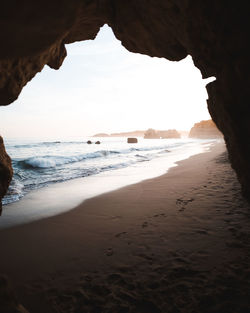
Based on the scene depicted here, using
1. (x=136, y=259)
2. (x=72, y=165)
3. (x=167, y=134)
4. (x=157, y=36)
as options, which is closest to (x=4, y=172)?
(x=136, y=259)

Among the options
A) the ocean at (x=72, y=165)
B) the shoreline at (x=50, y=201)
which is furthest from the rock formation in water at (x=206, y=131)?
the shoreline at (x=50, y=201)

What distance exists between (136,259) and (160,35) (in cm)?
540

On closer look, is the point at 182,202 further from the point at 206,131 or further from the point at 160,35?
the point at 206,131

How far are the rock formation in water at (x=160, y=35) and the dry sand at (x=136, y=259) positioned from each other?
1900mm

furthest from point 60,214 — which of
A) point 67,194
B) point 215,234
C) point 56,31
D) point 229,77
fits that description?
point 229,77

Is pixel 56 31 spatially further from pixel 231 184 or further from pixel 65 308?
pixel 231 184

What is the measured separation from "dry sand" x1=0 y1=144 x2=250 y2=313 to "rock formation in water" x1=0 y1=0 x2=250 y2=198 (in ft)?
6.23

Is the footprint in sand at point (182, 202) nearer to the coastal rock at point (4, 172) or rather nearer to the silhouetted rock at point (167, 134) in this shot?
the coastal rock at point (4, 172)

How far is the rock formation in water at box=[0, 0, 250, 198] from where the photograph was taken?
2.75 metres

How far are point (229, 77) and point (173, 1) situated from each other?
194cm

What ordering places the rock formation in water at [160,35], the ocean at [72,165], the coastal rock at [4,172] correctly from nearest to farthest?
the rock formation in water at [160,35] → the coastal rock at [4,172] → the ocean at [72,165]

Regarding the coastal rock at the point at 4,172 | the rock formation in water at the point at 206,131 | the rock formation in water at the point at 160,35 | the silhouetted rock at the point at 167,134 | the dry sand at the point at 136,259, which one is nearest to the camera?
the dry sand at the point at 136,259

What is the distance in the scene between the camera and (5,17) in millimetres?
2432

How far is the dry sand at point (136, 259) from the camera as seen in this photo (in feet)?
8.02
